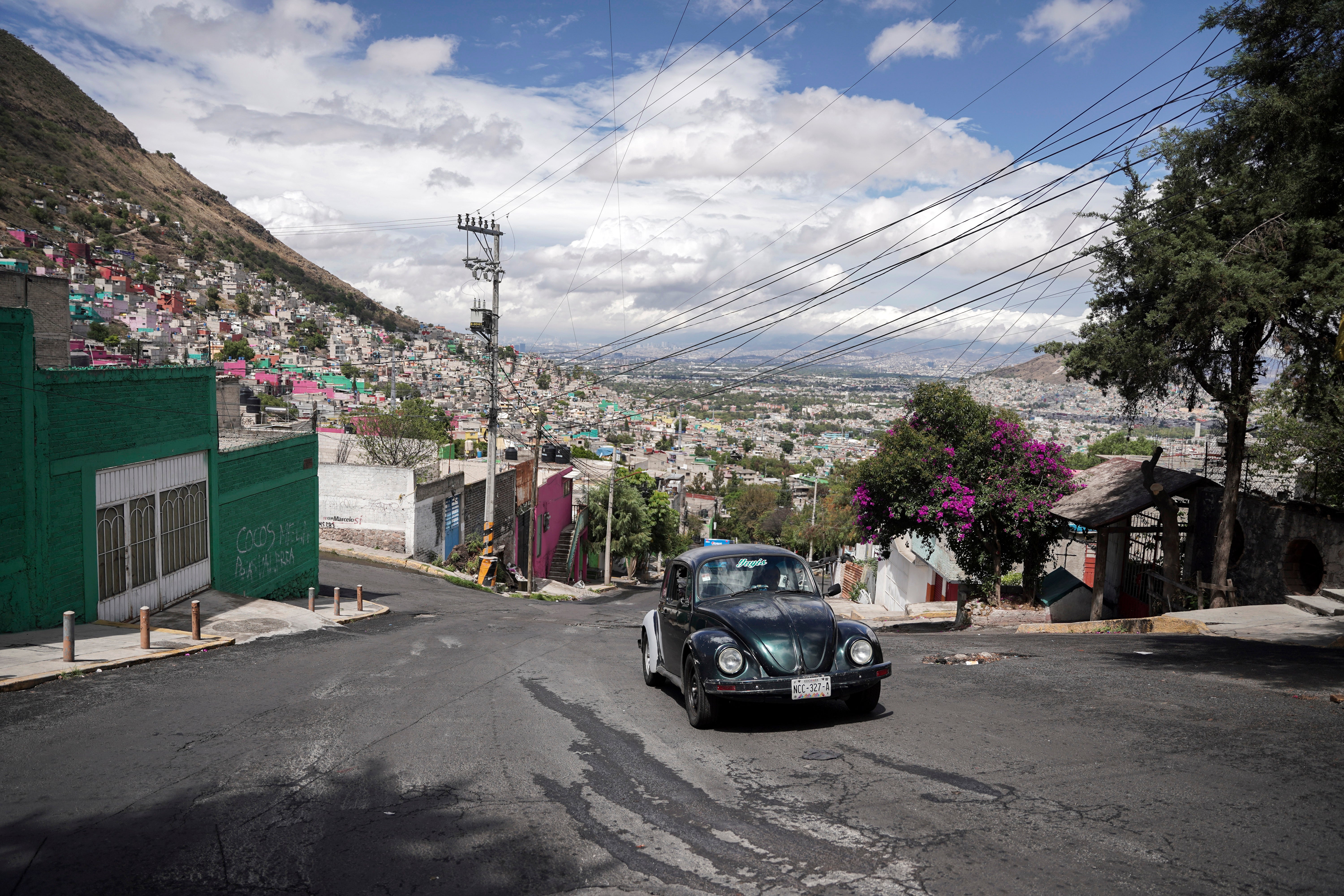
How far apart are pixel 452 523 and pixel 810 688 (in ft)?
100

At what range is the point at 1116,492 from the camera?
64.6 ft

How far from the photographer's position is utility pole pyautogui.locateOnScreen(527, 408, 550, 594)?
33875mm

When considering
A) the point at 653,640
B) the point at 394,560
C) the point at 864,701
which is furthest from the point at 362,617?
the point at 864,701

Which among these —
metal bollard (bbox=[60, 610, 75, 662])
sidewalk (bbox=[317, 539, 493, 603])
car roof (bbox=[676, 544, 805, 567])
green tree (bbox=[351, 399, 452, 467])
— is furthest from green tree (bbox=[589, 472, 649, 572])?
car roof (bbox=[676, 544, 805, 567])

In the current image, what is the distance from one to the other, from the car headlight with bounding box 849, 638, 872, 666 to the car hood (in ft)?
0.57

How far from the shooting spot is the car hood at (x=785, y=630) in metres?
7.04

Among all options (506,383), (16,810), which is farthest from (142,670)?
(506,383)

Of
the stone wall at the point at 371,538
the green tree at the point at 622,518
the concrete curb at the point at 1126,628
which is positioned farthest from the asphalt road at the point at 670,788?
the green tree at the point at 622,518

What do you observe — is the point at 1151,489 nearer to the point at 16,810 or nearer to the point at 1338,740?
the point at 1338,740

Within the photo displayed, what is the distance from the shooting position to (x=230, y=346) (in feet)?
229

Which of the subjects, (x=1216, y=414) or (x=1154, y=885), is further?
(x=1216, y=414)

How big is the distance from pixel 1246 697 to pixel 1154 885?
4.66 m

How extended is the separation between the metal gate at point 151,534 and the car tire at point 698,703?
1050cm

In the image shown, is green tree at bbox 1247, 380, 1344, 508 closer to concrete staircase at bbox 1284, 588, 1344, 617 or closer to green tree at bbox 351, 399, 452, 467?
concrete staircase at bbox 1284, 588, 1344, 617
